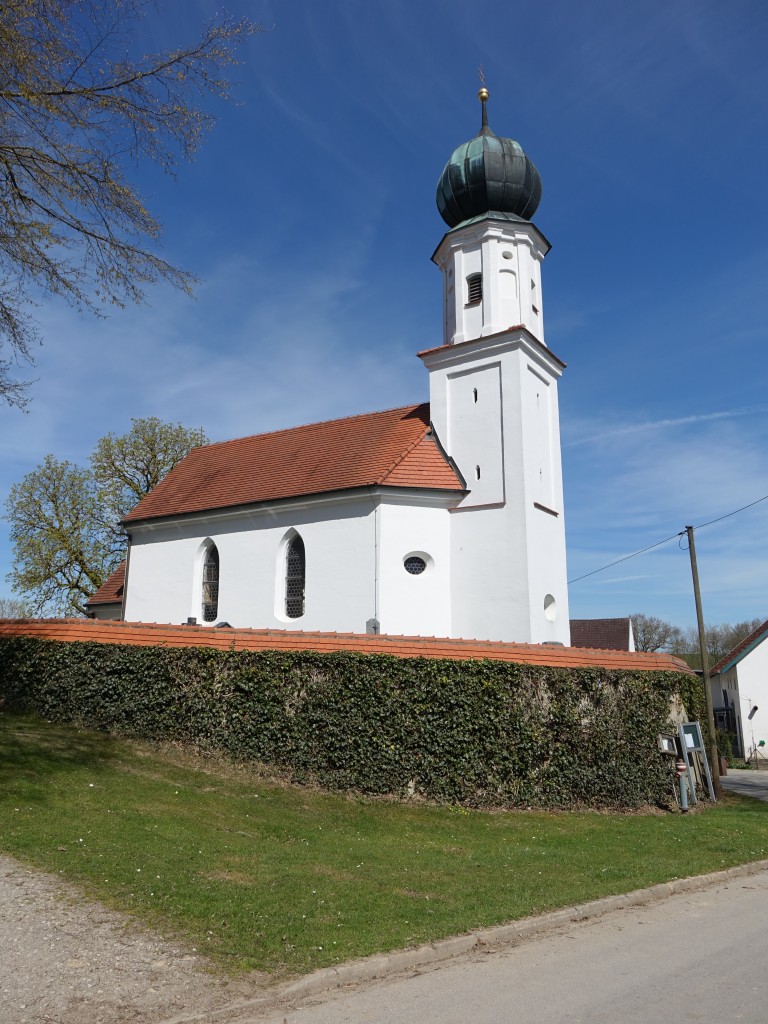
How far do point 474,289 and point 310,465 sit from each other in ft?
24.8

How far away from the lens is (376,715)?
42.5 feet

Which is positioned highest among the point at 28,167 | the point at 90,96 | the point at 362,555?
the point at 90,96

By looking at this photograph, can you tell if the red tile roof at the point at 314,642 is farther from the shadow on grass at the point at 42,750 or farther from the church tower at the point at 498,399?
the church tower at the point at 498,399

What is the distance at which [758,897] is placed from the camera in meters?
8.77

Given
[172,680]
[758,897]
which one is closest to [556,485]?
[172,680]

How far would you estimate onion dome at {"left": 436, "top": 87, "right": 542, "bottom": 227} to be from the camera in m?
23.9

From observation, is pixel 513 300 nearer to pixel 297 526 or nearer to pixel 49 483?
pixel 297 526

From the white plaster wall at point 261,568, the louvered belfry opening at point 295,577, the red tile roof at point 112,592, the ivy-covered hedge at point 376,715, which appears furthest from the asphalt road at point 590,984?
the red tile roof at point 112,592

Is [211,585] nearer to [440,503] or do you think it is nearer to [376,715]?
[440,503]

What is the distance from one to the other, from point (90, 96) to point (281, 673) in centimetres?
886

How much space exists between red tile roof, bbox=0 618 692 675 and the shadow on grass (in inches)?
66.6

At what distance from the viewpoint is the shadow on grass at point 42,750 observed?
411 inches

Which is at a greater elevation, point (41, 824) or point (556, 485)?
point (556, 485)

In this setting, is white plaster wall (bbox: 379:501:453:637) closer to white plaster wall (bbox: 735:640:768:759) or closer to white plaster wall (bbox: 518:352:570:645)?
white plaster wall (bbox: 518:352:570:645)
